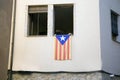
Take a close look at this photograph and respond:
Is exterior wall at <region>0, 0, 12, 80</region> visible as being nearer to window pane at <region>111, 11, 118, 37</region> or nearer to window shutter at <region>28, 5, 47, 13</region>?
window shutter at <region>28, 5, 47, 13</region>

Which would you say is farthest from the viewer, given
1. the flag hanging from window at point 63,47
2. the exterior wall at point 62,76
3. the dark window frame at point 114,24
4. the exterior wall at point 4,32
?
the dark window frame at point 114,24

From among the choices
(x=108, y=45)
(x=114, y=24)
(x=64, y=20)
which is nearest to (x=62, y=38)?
(x=64, y=20)

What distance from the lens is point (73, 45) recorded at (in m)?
14.8

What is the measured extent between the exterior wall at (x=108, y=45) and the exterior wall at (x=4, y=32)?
4.78 metres

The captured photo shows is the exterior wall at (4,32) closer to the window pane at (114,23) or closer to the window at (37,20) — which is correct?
the window at (37,20)

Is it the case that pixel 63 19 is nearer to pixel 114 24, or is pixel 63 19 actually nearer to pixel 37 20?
pixel 37 20

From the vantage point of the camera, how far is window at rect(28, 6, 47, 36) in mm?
15734

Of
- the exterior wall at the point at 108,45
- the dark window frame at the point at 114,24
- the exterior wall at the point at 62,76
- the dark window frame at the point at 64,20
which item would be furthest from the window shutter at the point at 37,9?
the dark window frame at the point at 114,24

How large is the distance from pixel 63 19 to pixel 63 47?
2287 mm

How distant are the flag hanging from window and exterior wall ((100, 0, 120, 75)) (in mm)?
1640

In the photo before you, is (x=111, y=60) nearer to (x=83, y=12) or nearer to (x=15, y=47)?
(x=83, y=12)

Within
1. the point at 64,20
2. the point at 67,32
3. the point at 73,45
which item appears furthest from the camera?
the point at 64,20

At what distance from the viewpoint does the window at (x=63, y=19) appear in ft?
51.8

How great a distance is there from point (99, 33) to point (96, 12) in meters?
1.08
